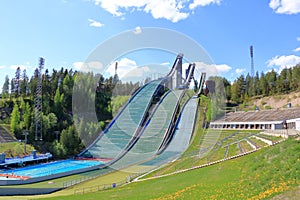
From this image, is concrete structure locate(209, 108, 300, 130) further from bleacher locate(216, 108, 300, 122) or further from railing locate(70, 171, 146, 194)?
railing locate(70, 171, 146, 194)

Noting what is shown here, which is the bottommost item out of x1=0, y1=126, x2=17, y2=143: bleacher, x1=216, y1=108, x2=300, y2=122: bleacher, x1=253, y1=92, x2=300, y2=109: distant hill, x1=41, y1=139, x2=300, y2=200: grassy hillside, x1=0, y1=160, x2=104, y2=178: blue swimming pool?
x1=0, y1=160, x2=104, y2=178: blue swimming pool

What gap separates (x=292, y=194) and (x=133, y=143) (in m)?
17.7

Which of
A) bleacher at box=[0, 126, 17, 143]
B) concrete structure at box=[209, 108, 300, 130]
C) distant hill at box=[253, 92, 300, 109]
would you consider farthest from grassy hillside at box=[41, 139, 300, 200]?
distant hill at box=[253, 92, 300, 109]

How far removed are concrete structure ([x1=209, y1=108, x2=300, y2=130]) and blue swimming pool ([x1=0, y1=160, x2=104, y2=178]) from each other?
1322cm

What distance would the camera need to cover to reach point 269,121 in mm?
23500

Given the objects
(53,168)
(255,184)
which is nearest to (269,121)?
(53,168)

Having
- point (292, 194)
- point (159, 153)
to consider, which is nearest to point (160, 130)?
point (159, 153)

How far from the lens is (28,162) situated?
22.1 metres

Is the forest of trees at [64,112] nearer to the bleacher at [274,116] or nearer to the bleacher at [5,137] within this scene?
the bleacher at [5,137]

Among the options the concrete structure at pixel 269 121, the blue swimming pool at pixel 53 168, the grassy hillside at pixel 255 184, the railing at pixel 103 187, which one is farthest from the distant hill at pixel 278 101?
the grassy hillside at pixel 255 184

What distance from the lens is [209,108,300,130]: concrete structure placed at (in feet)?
68.5

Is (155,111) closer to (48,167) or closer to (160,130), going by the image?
(160,130)

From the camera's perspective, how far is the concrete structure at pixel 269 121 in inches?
821

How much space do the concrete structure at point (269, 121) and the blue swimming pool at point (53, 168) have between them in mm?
13220
